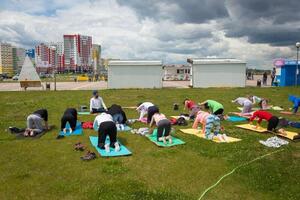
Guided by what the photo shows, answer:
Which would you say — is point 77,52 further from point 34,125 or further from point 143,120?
point 34,125

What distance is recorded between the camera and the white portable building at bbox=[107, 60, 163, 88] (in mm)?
36656

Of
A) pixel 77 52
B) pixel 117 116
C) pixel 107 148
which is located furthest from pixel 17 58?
pixel 107 148

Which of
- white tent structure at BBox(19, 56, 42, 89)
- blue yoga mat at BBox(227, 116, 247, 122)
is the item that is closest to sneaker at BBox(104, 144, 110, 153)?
blue yoga mat at BBox(227, 116, 247, 122)

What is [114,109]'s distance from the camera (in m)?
13.3

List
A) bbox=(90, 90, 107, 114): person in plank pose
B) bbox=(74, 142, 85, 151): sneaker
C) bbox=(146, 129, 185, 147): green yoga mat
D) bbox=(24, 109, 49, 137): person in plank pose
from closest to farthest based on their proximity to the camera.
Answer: bbox=(74, 142, 85, 151): sneaker
bbox=(146, 129, 185, 147): green yoga mat
bbox=(24, 109, 49, 137): person in plank pose
bbox=(90, 90, 107, 114): person in plank pose

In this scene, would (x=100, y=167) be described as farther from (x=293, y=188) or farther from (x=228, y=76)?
(x=228, y=76)

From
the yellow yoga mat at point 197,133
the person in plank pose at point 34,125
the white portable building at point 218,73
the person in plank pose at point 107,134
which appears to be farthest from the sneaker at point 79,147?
the white portable building at point 218,73

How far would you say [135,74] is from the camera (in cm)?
3706

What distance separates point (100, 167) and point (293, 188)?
4664 mm

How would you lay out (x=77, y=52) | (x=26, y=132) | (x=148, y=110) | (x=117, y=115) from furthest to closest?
(x=77, y=52) → (x=148, y=110) → (x=117, y=115) → (x=26, y=132)

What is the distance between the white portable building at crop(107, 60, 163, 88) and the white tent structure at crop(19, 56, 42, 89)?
8.96 meters

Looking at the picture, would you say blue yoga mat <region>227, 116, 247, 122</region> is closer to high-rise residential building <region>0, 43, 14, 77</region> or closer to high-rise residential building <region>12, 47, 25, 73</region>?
high-rise residential building <region>0, 43, 14, 77</region>

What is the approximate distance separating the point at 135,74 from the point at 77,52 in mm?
90502

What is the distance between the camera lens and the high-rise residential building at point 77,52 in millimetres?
119706
